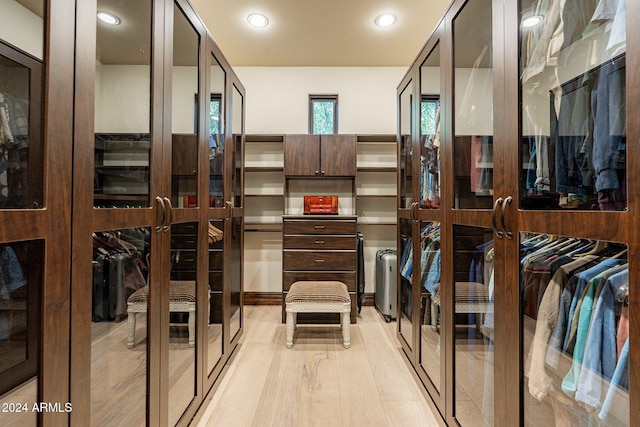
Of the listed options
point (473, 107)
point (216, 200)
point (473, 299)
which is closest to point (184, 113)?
point (216, 200)

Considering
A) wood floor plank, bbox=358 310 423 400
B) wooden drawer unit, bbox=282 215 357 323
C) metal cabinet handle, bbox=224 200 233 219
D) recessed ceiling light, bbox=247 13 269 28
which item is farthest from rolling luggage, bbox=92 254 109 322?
recessed ceiling light, bbox=247 13 269 28

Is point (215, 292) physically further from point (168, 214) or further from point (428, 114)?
point (428, 114)

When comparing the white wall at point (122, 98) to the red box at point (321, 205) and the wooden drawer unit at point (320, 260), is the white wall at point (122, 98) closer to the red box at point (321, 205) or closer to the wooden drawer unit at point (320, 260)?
the wooden drawer unit at point (320, 260)

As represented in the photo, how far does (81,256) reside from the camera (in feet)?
2.80

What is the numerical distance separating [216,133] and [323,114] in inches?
83.9

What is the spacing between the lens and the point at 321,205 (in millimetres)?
3463

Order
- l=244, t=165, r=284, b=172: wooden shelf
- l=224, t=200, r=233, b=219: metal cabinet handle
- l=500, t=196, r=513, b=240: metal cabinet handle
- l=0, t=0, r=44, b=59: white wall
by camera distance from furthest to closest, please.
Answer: l=244, t=165, r=284, b=172: wooden shelf, l=224, t=200, r=233, b=219: metal cabinet handle, l=500, t=196, r=513, b=240: metal cabinet handle, l=0, t=0, r=44, b=59: white wall

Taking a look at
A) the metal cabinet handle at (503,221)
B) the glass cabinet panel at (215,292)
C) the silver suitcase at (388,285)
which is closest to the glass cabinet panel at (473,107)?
the metal cabinet handle at (503,221)

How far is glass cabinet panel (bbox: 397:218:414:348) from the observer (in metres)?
2.24

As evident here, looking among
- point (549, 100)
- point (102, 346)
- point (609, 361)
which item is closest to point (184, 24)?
point (102, 346)

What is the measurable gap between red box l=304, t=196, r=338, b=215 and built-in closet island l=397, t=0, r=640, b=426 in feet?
6.12

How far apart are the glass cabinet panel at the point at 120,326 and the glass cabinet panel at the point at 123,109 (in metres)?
0.14

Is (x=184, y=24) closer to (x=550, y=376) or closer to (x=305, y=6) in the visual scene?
(x=305, y=6)

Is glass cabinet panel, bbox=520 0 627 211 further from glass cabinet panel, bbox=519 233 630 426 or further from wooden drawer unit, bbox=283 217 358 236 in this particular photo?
wooden drawer unit, bbox=283 217 358 236
